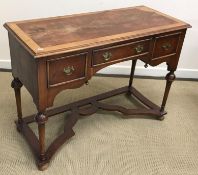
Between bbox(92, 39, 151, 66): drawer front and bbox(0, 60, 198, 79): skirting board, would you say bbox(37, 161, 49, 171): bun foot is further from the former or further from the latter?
bbox(0, 60, 198, 79): skirting board

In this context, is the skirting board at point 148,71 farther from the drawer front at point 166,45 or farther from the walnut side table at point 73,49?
the drawer front at point 166,45

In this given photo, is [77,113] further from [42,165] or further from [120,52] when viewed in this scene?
[120,52]

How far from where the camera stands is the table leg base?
1.66 metres

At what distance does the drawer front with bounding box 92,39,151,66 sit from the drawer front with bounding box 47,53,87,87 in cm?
7

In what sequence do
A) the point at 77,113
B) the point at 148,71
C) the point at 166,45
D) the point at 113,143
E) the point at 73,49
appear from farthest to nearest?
the point at 148,71 → the point at 77,113 → the point at 113,143 → the point at 166,45 → the point at 73,49

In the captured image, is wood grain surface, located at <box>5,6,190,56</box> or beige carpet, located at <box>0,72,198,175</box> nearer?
wood grain surface, located at <box>5,6,190,56</box>

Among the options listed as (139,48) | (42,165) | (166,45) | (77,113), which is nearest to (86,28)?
(139,48)

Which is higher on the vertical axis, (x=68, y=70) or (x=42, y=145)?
(x=68, y=70)

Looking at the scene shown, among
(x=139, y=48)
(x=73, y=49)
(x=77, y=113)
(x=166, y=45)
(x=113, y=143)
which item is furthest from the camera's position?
(x=77, y=113)

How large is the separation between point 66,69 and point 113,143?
67 cm

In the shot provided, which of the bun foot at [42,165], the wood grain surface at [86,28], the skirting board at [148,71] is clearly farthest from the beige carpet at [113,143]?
the wood grain surface at [86,28]

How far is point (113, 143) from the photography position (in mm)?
1801

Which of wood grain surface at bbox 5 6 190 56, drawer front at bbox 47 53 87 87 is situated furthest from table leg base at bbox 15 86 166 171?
wood grain surface at bbox 5 6 190 56

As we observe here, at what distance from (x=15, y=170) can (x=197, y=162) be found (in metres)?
1.03
